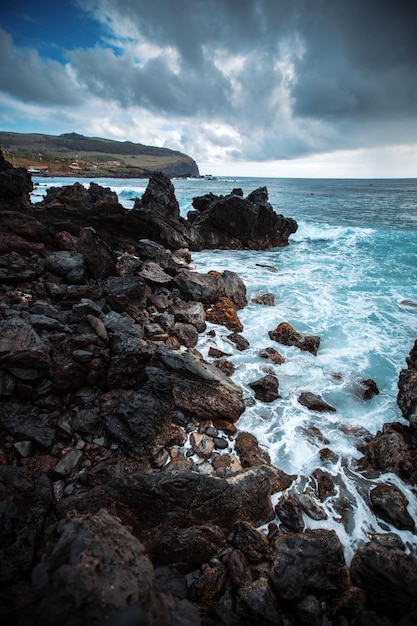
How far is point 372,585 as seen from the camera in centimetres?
412

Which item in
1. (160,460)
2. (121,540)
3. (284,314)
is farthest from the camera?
(284,314)

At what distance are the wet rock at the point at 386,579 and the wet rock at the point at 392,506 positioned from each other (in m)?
1.09

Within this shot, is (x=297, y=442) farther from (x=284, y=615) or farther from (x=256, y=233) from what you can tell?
(x=256, y=233)

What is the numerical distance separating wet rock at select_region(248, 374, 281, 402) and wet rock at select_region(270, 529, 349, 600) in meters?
3.90

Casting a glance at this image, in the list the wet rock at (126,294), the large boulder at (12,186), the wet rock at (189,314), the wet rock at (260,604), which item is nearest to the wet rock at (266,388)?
the wet rock at (189,314)

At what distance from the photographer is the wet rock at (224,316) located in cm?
1199

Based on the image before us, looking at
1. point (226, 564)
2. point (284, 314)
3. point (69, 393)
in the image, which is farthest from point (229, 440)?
point (284, 314)

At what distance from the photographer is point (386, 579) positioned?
405cm

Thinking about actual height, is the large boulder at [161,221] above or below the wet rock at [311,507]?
above

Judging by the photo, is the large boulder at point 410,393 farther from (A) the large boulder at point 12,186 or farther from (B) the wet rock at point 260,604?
(A) the large boulder at point 12,186

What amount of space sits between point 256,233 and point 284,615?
27936 millimetres

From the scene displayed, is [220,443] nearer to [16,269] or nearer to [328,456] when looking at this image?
[328,456]

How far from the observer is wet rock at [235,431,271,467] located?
640 cm

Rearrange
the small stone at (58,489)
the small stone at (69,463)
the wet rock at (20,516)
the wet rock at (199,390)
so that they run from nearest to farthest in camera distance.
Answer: the wet rock at (20,516), the small stone at (58,489), the small stone at (69,463), the wet rock at (199,390)
